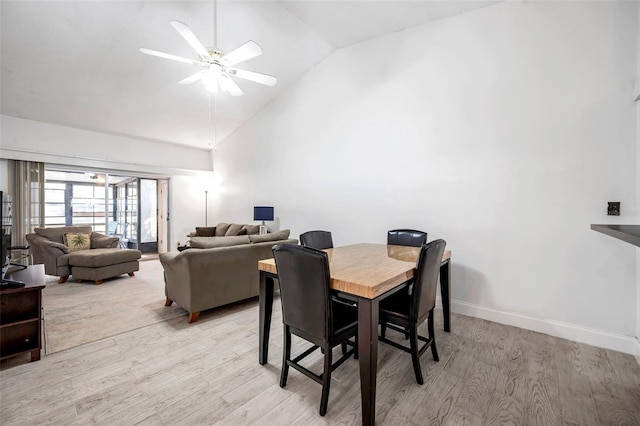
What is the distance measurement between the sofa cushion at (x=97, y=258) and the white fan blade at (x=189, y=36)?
3.52m

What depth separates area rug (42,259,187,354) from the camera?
2572mm

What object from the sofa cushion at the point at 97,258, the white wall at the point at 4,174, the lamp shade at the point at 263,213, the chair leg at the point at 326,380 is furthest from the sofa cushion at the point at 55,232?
the chair leg at the point at 326,380

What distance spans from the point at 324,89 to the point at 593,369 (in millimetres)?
4559

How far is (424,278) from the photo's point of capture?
5.91 ft

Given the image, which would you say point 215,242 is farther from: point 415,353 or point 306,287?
point 415,353

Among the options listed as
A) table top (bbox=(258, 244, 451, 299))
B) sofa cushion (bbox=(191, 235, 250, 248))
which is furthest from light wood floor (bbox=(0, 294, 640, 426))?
sofa cushion (bbox=(191, 235, 250, 248))

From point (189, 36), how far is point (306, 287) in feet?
8.06

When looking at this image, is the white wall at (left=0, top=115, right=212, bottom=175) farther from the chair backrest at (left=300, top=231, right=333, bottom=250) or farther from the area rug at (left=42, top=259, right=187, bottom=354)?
the chair backrest at (left=300, top=231, right=333, bottom=250)

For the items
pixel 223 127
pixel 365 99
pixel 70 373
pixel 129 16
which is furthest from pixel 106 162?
pixel 365 99

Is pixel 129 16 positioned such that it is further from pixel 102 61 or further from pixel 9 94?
pixel 9 94

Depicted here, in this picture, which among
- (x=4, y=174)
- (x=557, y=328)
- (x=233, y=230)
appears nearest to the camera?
(x=557, y=328)

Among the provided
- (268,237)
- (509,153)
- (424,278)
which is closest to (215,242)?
(268,237)

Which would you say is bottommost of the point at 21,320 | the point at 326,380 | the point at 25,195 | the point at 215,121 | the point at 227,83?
the point at 326,380

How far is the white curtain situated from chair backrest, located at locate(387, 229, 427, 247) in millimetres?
6203
